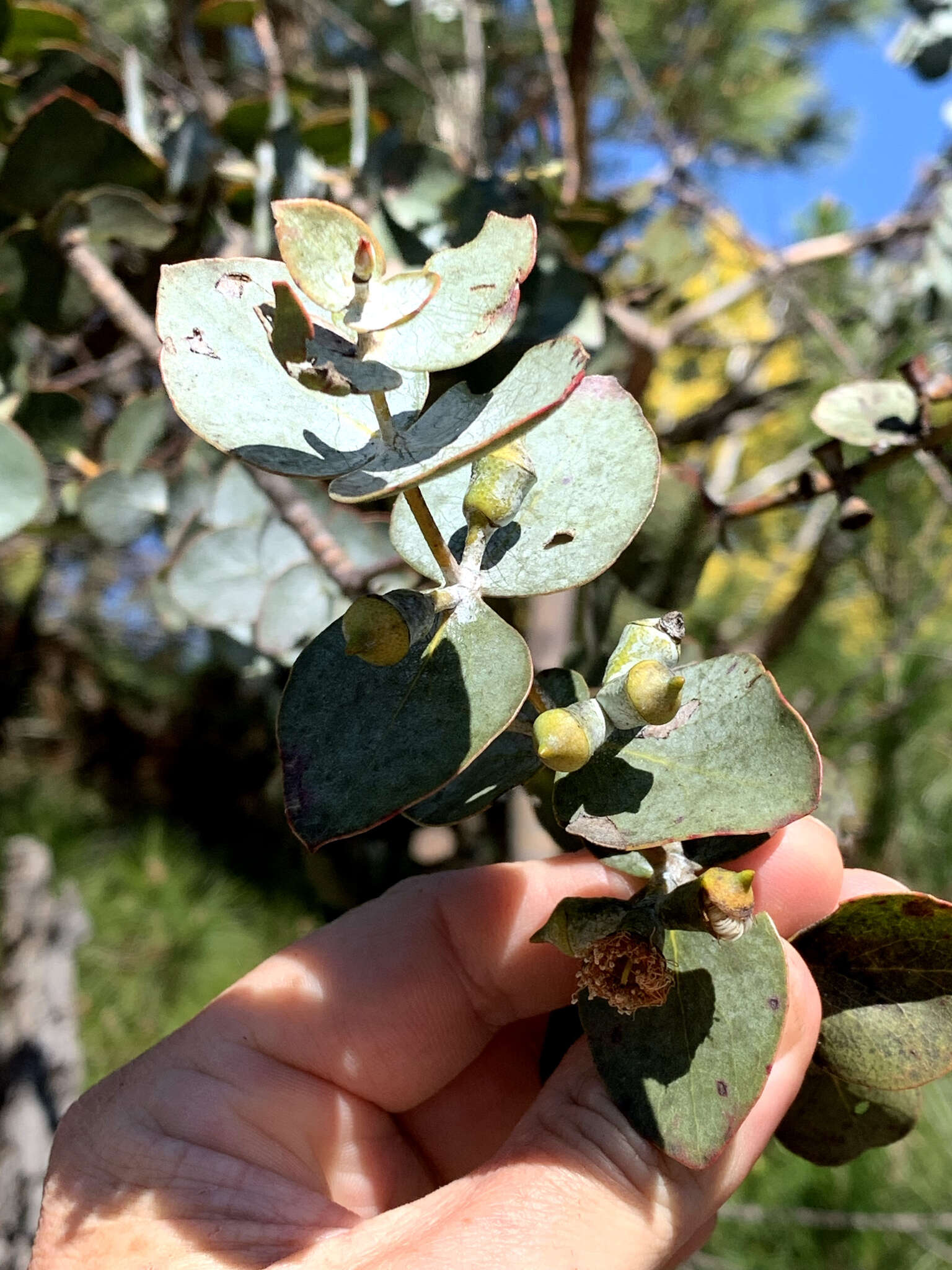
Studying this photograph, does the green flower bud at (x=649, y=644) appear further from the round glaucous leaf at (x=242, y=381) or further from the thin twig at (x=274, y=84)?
the thin twig at (x=274, y=84)

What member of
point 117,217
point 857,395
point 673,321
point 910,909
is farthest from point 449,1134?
point 673,321

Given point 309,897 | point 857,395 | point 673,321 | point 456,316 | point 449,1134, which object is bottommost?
point 309,897

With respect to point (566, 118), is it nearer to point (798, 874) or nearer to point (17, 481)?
point (17, 481)

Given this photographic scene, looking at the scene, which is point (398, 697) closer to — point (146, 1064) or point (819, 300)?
point (146, 1064)

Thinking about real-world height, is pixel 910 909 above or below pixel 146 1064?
above

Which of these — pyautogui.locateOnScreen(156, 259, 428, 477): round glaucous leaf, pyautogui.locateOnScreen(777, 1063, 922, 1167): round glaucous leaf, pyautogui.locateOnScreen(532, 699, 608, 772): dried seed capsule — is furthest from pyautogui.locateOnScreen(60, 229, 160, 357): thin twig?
pyautogui.locateOnScreen(777, 1063, 922, 1167): round glaucous leaf

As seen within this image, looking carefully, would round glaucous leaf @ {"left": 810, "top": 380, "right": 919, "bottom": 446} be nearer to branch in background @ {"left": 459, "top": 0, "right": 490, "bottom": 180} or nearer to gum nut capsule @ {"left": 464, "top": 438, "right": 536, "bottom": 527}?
gum nut capsule @ {"left": 464, "top": 438, "right": 536, "bottom": 527}

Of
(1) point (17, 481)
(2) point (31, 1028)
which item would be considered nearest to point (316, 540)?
(1) point (17, 481)
